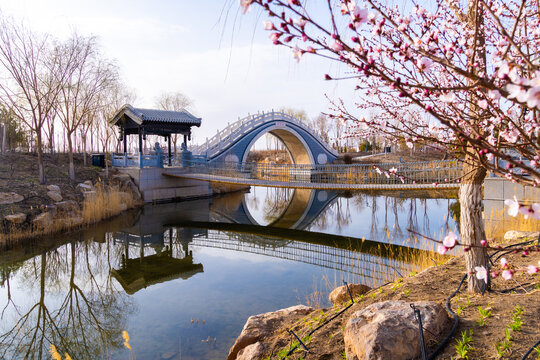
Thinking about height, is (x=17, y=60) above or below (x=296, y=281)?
above

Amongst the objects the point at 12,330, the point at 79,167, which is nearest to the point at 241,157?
the point at 79,167

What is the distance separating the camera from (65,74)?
38.9 feet

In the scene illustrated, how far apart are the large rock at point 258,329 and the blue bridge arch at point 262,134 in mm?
12569

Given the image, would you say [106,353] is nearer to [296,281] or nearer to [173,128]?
A: [296,281]

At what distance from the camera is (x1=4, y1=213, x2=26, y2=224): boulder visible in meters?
8.14

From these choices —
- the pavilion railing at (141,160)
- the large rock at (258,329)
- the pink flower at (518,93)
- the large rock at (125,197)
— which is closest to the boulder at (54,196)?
the large rock at (125,197)

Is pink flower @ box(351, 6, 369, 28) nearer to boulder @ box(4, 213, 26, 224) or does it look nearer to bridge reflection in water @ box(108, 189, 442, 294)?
bridge reflection in water @ box(108, 189, 442, 294)

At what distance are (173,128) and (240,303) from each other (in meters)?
11.2

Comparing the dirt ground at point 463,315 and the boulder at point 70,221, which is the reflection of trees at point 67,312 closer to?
the boulder at point 70,221

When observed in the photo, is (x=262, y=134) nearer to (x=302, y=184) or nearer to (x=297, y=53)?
(x=302, y=184)

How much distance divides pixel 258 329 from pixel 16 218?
24.6 feet

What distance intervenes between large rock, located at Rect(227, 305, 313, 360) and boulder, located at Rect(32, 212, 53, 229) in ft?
23.9

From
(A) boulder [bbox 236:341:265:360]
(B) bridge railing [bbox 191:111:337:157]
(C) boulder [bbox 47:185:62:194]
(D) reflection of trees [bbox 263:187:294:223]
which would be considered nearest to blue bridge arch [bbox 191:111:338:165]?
(B) bridge railing [bbox 191:111:337:157]

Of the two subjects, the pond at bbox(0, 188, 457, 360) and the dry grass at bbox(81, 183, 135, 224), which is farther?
the dry grass at bbox(81, 183, 135, 224)
